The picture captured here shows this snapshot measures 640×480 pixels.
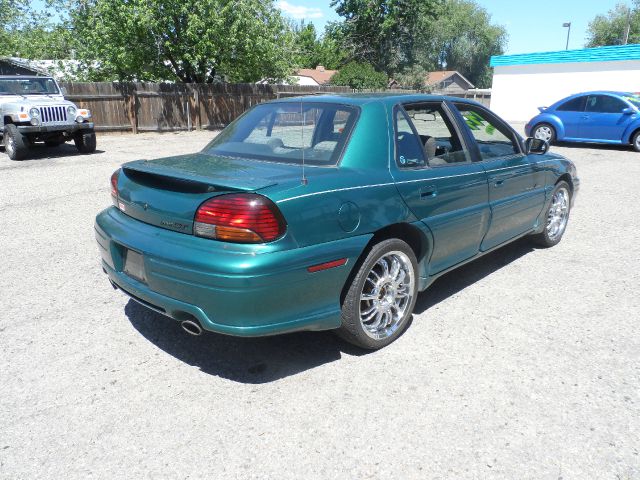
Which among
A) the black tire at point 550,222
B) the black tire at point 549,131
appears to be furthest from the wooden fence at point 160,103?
the black tire at point 550,222

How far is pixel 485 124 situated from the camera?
4.70 metres

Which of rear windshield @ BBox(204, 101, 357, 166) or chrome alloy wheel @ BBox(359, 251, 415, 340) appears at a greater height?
rear windshield @ BBox(204, 101, 357, 166)

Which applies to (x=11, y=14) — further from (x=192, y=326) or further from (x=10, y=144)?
(x=192, y=326)

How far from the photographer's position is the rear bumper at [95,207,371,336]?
2652 mm

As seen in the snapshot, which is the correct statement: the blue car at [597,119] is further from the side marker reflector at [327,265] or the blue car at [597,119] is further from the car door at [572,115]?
the side marker reflector at [327,265]

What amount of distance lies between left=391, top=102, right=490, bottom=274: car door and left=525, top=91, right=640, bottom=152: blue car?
39.7 ft

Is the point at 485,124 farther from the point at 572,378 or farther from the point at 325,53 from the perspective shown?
the point at 325,53

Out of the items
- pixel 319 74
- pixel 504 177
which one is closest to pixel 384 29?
pixel 319 74

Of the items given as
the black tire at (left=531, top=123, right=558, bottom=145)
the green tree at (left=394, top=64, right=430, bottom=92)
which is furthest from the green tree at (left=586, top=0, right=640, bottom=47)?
the black tire at (left=531, top=123, right=558, bottom=145)

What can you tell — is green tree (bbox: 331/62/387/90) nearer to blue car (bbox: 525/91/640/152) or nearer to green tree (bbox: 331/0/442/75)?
green tree (bbox: 331/0/442/75)

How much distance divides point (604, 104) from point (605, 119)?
1.33 feet

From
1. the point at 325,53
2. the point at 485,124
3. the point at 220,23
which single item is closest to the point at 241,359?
the point at 485,124

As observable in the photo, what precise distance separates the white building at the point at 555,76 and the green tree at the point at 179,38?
50.8 feet

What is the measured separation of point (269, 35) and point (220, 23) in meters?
2.66
